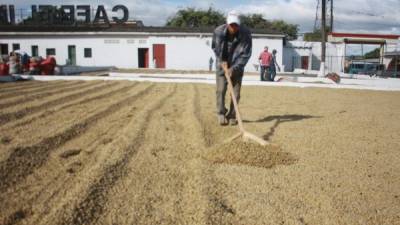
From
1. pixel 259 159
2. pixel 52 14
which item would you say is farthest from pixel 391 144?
pixel 52 14

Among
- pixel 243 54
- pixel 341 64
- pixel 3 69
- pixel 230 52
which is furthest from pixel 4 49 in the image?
pixel 243 54

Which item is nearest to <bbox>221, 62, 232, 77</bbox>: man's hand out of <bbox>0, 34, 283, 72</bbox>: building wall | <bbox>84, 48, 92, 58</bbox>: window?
<bbox>0, 34, 283, 72</bbox>: building wall

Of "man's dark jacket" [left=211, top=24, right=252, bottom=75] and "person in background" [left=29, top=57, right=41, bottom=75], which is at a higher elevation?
"man's dark jacket" [left=211, top=24, right=252, bottom=75]

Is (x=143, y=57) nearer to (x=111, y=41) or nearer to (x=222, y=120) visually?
(x=111, y=41)

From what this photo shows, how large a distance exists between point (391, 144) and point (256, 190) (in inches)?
115

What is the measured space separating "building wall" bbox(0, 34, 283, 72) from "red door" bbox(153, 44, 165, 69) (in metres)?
0.30

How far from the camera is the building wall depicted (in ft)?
120

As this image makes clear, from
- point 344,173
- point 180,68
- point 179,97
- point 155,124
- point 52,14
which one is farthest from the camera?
point 52,14

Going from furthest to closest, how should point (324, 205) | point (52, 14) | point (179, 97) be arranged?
1. point (52, 14)
2. point (179, 97)
3. point (324, 205)

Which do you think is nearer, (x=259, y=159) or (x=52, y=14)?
(x=259, y=159)

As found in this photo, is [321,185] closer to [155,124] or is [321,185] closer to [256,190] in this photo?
[256,190]

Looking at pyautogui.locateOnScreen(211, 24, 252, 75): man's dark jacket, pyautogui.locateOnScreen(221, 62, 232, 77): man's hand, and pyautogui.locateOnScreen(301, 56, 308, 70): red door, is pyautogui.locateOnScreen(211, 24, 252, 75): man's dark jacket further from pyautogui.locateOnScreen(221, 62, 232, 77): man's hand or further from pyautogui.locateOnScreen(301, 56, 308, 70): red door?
pyautogui.locateOnScreen(301, 56, 308, 70): red door

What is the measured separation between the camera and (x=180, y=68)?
3688 centimetres

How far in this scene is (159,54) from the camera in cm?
3691
